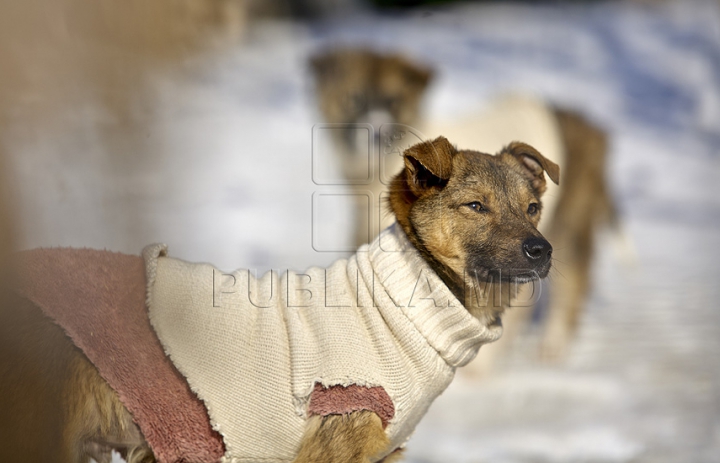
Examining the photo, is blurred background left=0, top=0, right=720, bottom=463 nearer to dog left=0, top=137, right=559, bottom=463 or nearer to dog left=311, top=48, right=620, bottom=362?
dog left=311, top=48, right=620, bottom=362

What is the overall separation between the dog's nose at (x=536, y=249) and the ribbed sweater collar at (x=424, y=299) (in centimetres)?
21

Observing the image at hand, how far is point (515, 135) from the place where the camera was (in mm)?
3176

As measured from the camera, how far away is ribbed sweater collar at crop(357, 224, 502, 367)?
1446 millimetres

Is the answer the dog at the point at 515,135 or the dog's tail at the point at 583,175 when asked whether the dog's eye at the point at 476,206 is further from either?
the dog's tail at the point at 583,175

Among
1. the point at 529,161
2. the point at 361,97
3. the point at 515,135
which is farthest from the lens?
the point at 361,97

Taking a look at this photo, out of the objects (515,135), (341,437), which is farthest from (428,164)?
(515,135)

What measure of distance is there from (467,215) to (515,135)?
1759 mm

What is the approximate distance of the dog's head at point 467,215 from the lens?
4.92ft

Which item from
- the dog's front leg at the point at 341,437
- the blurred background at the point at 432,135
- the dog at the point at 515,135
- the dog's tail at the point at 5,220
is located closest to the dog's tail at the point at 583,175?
the dog at the point at 515,135

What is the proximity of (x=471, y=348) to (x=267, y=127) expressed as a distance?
9.98 feet

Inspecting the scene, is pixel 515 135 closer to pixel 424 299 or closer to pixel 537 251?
pixel 537 251

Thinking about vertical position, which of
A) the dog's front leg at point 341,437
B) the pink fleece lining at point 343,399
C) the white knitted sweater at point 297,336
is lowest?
the dog's front leg at point 341,437

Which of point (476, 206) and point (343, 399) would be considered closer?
point (343, 399)

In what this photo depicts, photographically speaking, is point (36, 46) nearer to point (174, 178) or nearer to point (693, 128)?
point (174, 178)
